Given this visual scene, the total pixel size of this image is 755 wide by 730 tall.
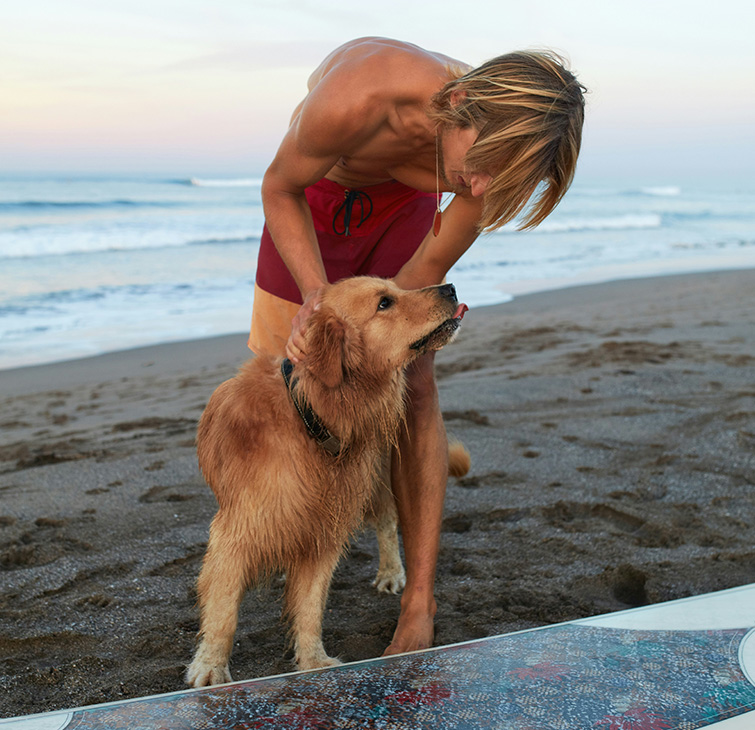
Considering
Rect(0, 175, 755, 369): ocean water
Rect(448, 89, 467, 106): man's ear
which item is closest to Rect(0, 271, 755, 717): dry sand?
Rect(0, 175, 755, 369): ocean water

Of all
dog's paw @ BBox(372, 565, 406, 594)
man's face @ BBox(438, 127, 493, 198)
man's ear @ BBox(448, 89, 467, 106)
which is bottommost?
dog's paw @ BBox(372, 565, 406, 594)

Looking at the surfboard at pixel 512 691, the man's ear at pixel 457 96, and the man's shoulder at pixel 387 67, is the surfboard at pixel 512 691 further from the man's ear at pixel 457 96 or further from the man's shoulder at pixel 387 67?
the man's shoulder at pixel 387 67

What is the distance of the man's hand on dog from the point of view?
234 centimetres

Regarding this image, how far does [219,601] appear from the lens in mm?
2416

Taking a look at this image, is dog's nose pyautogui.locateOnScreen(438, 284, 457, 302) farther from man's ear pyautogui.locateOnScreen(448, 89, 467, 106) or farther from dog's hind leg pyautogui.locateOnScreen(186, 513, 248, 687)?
dog's hind leg pyautogui.locateOnScreen(186, 513, 248, 687)

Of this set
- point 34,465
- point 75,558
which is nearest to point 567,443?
point 75,558

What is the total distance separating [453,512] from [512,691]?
1.80 m

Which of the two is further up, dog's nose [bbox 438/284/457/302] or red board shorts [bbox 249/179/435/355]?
red board shorts [bbox 249/179/435/355]

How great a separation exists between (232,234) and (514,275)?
25.1 ft

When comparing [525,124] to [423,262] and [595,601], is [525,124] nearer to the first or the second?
[423,262]

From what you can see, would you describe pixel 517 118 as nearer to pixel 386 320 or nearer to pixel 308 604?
pixel 386 320

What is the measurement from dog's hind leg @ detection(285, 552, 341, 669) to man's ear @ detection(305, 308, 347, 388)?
686 mm

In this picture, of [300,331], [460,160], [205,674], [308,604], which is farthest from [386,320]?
[205,674]

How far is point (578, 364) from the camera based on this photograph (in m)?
6.37
